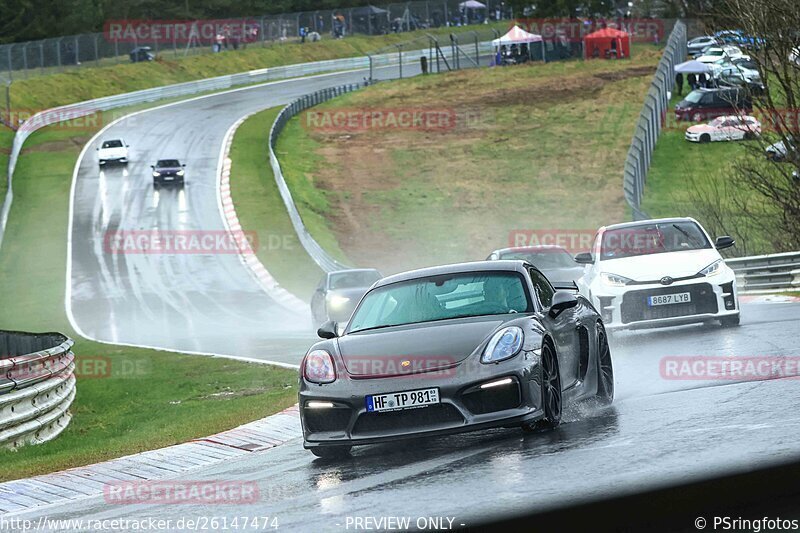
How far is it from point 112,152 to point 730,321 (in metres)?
47.4

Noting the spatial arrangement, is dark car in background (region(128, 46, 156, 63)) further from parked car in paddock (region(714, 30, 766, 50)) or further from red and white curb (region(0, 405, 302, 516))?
red and white curb (region(0, 405, 302, 516))

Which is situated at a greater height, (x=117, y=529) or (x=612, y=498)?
(x=612, y=498)

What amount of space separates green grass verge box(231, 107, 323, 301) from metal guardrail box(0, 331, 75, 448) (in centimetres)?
2228

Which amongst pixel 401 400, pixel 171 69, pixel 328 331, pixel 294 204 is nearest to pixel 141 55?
pixel 171 69

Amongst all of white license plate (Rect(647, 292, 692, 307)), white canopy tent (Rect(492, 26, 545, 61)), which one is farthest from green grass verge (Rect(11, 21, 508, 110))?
white license plate (Rect(647, 292, 692, 307))

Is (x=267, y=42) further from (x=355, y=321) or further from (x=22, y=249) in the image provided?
(x=355, y=321)

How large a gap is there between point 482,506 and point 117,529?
2057 millimetres

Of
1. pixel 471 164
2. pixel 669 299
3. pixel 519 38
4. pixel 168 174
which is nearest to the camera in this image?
pixel 669 299

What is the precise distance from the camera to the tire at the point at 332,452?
863cm

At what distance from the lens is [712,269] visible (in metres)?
15.9

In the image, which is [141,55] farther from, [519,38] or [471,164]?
[471,164]

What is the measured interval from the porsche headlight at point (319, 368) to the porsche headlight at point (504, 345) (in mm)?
1096

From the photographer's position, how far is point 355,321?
9594 millimetres

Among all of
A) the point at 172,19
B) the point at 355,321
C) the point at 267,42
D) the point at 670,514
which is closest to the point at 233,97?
the point at 267,42
